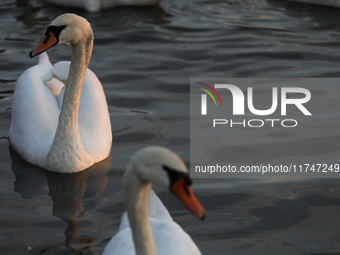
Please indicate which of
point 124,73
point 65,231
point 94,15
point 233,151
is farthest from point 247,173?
point 94,15

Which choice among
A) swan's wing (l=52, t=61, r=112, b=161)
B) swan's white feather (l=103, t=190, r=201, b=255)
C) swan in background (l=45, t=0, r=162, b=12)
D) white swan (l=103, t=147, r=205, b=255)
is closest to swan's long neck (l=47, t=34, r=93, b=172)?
swan's wing (l=52, t=61, r=112, b=161)

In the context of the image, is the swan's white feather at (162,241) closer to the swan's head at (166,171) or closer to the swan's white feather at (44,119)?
the swan's head at (166,171)

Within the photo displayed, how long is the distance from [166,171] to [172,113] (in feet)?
14.9

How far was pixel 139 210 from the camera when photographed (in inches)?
111

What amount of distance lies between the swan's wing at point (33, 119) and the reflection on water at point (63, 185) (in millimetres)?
130

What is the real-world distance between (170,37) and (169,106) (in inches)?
115

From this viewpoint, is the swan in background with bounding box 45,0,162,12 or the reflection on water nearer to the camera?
the reflection on water

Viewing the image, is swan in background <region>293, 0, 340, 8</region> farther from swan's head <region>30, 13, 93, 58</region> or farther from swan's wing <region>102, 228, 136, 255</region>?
swan's wing <region>102, 228, 136, 255</region>

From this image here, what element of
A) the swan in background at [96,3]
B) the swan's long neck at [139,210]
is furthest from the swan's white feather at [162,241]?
the swan in background at [96,3]

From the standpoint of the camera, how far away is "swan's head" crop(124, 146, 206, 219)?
8.35ft

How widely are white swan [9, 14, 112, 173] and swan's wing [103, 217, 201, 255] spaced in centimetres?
207

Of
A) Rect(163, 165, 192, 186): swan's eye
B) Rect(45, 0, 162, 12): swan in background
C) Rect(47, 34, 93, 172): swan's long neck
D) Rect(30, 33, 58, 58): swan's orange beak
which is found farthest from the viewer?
Rect(45, 0, 162, 12): swan in background

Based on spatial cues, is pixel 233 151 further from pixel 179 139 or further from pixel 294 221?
pixel 294 221

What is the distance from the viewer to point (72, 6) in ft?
36.9
